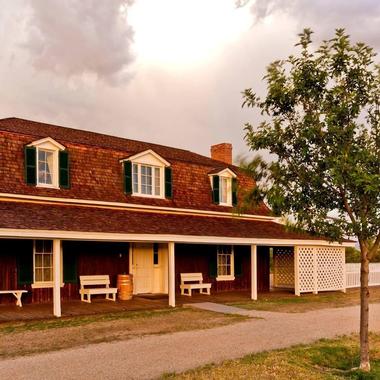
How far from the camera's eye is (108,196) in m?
18.8

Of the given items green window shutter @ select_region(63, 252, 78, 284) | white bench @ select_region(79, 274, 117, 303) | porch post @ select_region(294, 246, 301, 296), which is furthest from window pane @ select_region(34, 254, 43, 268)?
porch post @ select_region(294, 246, 301, 296)

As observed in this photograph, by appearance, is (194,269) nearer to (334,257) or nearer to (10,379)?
(334,257)

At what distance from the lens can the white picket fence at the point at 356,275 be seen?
2556cm

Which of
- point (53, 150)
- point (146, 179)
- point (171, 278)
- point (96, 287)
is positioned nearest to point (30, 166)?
point (53, 150)

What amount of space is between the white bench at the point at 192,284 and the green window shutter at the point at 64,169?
592 centimetres

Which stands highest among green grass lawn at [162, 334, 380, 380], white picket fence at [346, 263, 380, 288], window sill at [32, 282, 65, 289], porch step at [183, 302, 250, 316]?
window sill at [32, 282, 65, 289]

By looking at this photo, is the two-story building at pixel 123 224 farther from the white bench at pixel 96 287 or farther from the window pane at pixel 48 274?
the white bench at pixel 96 287

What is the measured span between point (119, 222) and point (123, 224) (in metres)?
0.21

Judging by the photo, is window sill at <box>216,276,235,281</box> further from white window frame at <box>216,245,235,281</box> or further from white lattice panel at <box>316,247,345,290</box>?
white lattice panel at <box>316,247,345,290</box>

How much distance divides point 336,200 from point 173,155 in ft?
51.4

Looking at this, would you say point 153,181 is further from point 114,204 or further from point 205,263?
point 205,263

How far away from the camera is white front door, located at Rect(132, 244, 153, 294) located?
65.2 ft

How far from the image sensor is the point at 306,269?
2239cm

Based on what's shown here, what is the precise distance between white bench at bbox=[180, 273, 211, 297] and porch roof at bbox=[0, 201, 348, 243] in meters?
2.26
